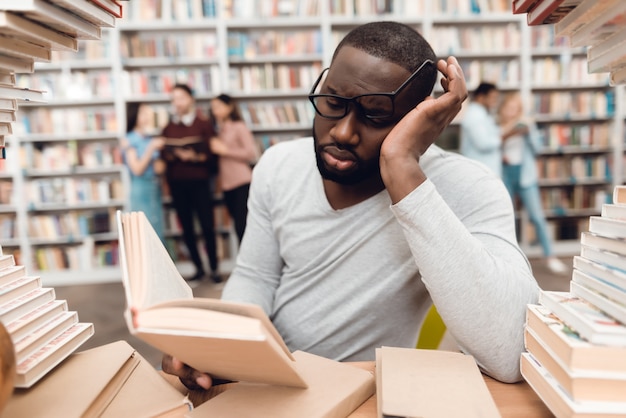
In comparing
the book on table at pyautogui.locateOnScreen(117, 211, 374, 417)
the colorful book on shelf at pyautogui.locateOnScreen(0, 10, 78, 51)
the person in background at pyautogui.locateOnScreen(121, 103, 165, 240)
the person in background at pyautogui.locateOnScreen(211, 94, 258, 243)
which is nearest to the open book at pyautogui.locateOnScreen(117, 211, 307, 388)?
the book on table at pyautogui.locateOnScreen(117, 211, 374, 417)

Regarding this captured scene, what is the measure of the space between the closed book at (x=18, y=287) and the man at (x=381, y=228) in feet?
0.77

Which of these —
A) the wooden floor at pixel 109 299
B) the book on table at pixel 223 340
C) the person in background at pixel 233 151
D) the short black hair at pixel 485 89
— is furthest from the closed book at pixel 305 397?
the short black hair at pixel 485 89

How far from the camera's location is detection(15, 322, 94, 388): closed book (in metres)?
0.59

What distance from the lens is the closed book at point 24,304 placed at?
61 cm

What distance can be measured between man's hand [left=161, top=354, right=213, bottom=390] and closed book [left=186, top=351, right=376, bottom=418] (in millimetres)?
51

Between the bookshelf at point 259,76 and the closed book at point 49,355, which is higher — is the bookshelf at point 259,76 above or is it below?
above

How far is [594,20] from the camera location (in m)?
0.62

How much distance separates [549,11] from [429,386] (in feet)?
1.76

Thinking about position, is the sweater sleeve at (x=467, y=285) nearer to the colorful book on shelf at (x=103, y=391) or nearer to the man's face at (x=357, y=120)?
the man's face at (x=357, y=120)

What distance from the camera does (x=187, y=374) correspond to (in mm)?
707

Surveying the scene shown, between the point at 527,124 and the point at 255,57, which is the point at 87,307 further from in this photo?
the point at 527,124

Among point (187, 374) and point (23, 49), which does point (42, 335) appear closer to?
point (187, 374)

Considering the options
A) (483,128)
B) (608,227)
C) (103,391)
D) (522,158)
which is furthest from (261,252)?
(522,158)

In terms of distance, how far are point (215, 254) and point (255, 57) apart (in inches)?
72.2
